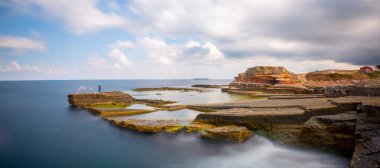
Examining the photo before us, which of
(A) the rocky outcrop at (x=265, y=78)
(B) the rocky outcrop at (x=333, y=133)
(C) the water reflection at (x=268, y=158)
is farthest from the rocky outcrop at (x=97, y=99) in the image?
(A) the rocky outcrop at (x=265, y=78)

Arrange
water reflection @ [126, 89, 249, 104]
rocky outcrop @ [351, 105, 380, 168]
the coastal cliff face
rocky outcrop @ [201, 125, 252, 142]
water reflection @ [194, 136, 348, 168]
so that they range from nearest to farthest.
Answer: rocky outcrop @ [351, 105, 380, 168] < water reflection @ [194, 136, 348, 168] < rocky outcrop @ [201, 125, 252, 142] < water reflection @ [126, 89, 249, 104] < the coastal cliff face

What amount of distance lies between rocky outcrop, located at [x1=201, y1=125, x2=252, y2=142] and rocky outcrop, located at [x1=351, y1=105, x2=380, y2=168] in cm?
703

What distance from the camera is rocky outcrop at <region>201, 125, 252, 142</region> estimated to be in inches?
650

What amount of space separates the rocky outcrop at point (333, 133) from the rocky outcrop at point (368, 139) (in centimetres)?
99

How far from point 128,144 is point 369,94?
20279mm

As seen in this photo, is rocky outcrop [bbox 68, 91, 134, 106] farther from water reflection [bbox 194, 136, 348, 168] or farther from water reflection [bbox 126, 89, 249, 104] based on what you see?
water reflection [bbox 194, 136, 348, 168]

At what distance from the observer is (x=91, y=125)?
24.2m

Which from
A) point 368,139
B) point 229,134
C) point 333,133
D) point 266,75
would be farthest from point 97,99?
point 266,75

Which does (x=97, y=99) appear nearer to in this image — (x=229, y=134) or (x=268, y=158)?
(x=229, y=134)

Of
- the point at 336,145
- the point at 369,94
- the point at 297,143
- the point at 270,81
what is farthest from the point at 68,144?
the point at 270,81

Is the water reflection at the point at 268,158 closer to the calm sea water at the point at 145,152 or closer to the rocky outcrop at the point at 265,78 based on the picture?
the calm sea water at the point at 145,152

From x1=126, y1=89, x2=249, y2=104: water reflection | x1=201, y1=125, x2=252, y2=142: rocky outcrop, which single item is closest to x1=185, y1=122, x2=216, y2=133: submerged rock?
x1=201, y1=125, x2=252, y2=142: rocky outcrop

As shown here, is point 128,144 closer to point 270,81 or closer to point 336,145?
point 336,145

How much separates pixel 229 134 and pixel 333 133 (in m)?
6.45
